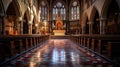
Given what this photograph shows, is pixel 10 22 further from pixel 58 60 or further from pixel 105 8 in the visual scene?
pixel 58 60

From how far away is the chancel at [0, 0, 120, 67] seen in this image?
6.02 m

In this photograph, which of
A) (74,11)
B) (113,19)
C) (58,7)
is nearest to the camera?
(113,19)

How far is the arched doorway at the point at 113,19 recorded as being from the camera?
1787 centimetres

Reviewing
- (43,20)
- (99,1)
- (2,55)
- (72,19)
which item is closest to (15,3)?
(99,1)

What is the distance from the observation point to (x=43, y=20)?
35844 millimetres

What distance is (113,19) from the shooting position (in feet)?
62.1

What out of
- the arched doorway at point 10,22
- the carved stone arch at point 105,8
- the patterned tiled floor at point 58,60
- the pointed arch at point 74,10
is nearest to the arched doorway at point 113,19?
the carved stone arch at point 105,8

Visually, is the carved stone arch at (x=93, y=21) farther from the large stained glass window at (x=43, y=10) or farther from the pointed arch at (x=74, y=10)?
the large stained glass window at (x=43, y=10)

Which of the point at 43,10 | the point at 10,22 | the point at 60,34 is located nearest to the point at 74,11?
the point at 43,10

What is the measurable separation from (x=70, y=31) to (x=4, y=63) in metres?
30.5

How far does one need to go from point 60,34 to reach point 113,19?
14515mm

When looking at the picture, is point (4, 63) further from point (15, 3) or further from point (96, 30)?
point (96, 30)

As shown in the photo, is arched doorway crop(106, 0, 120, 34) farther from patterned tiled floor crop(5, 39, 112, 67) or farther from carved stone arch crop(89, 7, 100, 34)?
patterned tiled floor crop(5, 39, 112, 67)

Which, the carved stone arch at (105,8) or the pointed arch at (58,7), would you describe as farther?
the pointed arch at (58,7)
